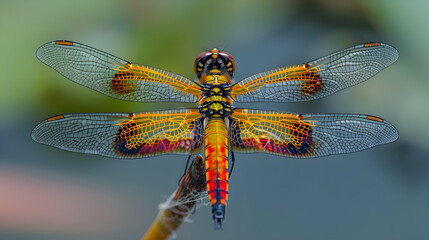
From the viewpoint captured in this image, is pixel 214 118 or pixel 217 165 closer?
pixel 217 165

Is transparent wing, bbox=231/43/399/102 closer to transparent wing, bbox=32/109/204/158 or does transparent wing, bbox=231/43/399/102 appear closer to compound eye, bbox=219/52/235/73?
compound eye, bbox=219/52/235/73

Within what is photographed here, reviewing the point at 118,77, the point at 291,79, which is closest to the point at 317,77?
the point at 291,79

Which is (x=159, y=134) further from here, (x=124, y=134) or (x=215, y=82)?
(x=215, y=82)

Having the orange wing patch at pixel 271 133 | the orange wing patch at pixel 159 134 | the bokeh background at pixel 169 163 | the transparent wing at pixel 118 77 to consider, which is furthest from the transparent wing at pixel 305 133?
the bokeh background at pixel 169 163

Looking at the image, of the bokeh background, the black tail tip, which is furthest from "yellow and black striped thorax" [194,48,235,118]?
the bokeh background

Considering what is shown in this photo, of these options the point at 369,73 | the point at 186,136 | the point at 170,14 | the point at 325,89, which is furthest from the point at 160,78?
the point at 170,14
